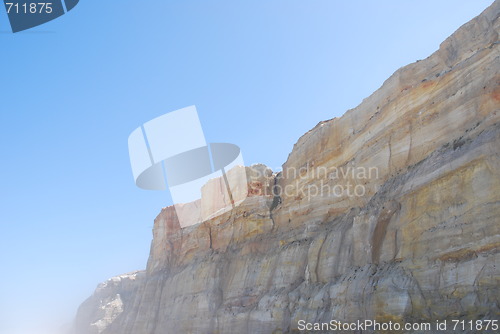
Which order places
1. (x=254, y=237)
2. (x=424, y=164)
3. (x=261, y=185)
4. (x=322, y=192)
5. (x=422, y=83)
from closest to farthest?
(x=424, y=164)
(x=422, y=83)
(x=322, y=192)
(x=254, y=237)
(x=261, y=185)

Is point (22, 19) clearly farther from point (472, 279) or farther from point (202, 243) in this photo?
point (202, 243)

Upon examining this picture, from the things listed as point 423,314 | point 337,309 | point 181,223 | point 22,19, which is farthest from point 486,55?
point 181,223

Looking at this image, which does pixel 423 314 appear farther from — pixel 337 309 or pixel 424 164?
pixel 424 164

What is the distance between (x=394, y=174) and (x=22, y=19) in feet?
65.3

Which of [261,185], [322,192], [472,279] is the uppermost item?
[261,185]

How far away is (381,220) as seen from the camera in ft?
62.5

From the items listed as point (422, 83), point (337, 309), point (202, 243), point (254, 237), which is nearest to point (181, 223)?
point (202, 243)

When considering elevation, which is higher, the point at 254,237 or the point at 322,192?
the point at 322,192

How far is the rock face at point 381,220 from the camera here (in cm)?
1449

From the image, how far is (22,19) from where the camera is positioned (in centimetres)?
1909

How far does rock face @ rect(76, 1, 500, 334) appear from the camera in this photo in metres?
14.5

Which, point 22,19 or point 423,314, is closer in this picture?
point 423,314

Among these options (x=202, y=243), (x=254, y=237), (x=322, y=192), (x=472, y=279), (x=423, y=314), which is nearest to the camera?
(x=472, y=279)

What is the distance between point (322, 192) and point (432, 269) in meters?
12.7
